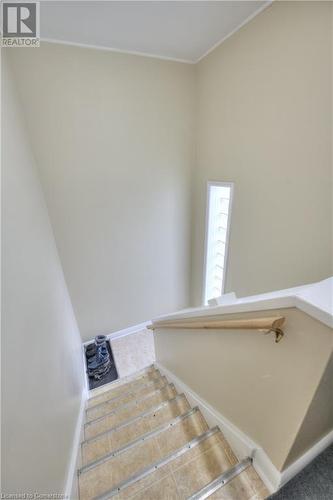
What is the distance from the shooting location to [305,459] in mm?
1052

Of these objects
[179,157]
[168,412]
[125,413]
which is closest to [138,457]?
[168,412]

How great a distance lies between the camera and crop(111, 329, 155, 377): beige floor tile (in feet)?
10.8

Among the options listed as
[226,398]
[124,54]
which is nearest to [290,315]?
[226,398]

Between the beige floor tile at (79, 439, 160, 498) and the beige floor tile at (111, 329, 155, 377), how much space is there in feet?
5.64

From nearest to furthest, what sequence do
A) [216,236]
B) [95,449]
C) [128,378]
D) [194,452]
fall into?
[194,452], [95,449], [128,378], [216,236]

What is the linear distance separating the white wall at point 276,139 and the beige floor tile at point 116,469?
1703 mm

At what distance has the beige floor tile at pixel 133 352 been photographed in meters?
3.28

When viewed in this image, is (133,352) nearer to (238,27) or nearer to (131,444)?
(131,444)

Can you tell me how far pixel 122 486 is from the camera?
125 cm

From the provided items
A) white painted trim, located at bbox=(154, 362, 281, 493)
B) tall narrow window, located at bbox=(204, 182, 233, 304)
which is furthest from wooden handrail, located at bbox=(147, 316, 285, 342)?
tall narrow window, located at bbox=(204, 182, 233, 304)

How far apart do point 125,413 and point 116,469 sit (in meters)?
0.60

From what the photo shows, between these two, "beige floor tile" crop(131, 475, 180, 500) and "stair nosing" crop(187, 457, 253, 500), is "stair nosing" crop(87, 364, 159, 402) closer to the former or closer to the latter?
"beige floor tile" crop(131, 475, 180, 500)

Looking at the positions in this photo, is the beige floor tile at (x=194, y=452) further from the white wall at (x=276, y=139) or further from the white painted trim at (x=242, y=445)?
the white wall at (x=276, y=139)

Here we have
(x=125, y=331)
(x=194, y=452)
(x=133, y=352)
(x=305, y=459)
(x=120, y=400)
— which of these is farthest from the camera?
(x=125, y=331)
